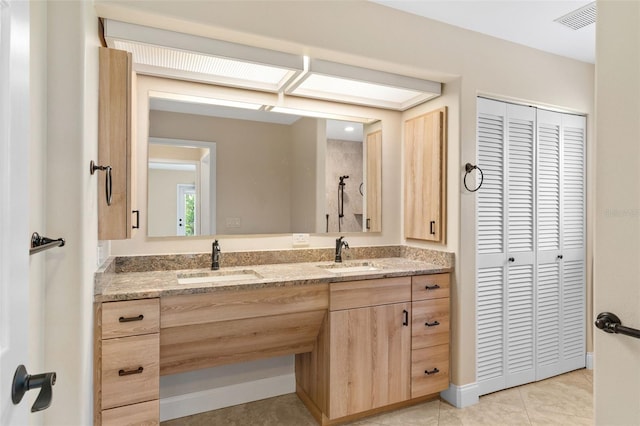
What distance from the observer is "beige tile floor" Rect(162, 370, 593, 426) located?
2293mm

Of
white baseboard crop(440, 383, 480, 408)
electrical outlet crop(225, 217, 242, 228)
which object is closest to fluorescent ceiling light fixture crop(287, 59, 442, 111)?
electrical outlet crop(225, 217, 242, 228)

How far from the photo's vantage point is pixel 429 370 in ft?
8.00

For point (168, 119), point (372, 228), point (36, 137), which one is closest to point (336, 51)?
point (168, 119)

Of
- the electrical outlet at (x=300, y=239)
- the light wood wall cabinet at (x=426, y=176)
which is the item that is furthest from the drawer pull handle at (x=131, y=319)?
the light wood wall cabinet at (x=426, y=176)

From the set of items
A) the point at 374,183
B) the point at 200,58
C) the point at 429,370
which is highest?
the point at 200,58

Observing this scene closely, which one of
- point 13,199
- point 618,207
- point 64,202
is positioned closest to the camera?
point 13,199

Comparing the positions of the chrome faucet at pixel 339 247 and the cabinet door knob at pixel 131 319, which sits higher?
the chrome faucet at pixel 339 247

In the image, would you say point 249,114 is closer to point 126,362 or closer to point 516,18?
point 126,362

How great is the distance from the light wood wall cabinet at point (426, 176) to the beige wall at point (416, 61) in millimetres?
66

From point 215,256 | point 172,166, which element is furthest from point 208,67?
point 215,256

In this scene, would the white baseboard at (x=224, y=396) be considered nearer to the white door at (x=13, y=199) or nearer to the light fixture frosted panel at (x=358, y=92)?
the white door at (x=13, y=199)

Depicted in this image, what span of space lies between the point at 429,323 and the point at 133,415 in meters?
1.79

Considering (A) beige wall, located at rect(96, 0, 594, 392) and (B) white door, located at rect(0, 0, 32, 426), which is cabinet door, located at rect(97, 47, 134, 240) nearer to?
(A) beige wall, located at rect(96, 0, 594, 392)

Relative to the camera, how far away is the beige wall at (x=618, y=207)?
1.11 metres
